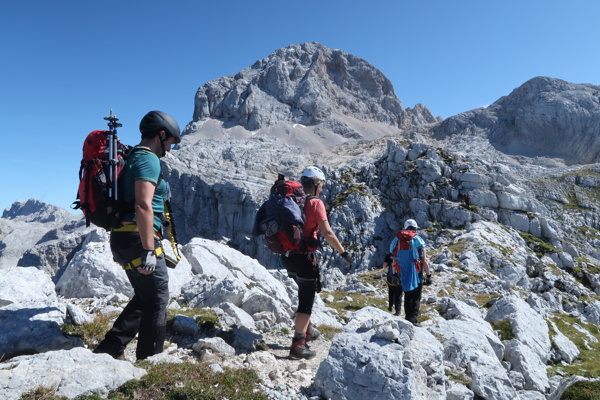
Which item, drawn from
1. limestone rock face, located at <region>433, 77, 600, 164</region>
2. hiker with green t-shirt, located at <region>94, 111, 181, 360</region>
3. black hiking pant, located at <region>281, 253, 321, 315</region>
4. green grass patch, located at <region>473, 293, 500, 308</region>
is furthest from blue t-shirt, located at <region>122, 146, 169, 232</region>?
limestone rock face, located at <region>433, 77, 600, 164</region>

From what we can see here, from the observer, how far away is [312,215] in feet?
24.3

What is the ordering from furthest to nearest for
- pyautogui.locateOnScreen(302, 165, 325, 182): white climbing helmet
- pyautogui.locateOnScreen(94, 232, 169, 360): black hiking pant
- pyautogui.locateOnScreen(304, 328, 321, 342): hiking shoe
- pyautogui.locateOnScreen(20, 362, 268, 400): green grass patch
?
pyautogui.locateOnScreen(304, 328, 321, 342): hiking shoe
pyautogui.locateOnScreen(302, 165, 325, 182): white climbing helmet
pyautogui.locateOnScreen(94, 232, 169, 360): black hiking pant
pyautogui.locateOnScreen(20, 362, 268, 400): green grass patch

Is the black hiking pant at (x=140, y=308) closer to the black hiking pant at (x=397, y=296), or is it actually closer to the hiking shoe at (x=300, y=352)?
the hiking shoe at (x=300, y=352)

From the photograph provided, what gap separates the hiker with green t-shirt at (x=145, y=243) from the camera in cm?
541

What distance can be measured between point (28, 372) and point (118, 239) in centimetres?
202

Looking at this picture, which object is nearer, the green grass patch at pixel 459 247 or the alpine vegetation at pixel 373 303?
the alpine vegetation at pixel 373 303

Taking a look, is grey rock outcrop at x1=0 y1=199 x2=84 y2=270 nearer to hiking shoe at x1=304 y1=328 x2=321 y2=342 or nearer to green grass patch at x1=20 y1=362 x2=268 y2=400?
hiking shoe at x1=304 y1=328 x2=321 y2=342

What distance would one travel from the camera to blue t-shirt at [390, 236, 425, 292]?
1198 centimetres

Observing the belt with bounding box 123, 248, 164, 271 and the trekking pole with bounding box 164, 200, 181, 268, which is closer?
the belt with bounding box 123, 248, 164, 271

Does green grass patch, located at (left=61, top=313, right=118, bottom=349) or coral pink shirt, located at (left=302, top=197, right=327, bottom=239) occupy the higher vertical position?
coral pink shirt, located at (left=302, top=197, right=327, bottom=239)

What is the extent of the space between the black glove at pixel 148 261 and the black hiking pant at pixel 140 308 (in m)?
0.28

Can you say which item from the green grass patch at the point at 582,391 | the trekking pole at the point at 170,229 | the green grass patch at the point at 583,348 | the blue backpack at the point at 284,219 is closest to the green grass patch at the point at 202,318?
the trekking pole at the point at 170,229

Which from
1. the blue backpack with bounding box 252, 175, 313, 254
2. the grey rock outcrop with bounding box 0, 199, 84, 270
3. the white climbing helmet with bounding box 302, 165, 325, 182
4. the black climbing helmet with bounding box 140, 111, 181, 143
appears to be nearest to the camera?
the black climbing helmet with bounding box 140, 111, 181, 143

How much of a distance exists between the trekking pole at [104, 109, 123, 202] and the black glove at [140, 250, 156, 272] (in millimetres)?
992
